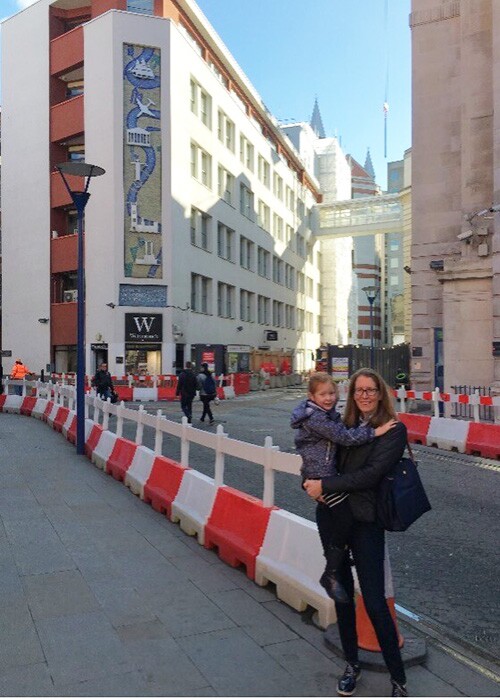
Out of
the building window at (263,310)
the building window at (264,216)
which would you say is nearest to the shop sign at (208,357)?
the building window at (263,310)

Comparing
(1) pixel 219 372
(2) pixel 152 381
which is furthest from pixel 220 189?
(2) pixel 152 381

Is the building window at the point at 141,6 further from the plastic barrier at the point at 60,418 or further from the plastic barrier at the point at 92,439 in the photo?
the plastic barrier at the point at 92,439

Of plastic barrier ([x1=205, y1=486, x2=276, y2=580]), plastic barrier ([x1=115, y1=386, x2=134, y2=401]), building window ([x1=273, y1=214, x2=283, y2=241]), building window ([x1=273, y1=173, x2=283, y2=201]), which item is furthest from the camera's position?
building window ([x1=273, y1=173, x2=283, y2=201])

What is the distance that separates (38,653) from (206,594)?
1.51 m

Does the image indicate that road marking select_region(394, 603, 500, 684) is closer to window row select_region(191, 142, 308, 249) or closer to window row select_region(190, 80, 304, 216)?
window row select_region(191, 142, 308, 249)

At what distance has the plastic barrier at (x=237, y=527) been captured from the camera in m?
5.66

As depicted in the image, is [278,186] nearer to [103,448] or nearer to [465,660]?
[103,448]

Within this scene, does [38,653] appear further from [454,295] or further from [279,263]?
[279,263]

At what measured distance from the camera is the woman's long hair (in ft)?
12.0

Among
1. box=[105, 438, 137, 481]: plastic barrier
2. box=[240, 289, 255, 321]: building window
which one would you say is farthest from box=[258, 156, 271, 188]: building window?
box=[105, 438, 137, 481]: plastic barrier

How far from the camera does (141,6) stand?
38.2 metres

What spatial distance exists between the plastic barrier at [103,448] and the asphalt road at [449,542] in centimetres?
138

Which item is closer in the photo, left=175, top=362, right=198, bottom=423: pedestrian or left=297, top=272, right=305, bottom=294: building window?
left=175, top=362, right=198, bottom=423: pedestrian

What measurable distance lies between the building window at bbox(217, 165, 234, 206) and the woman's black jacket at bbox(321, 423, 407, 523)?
140 feet
